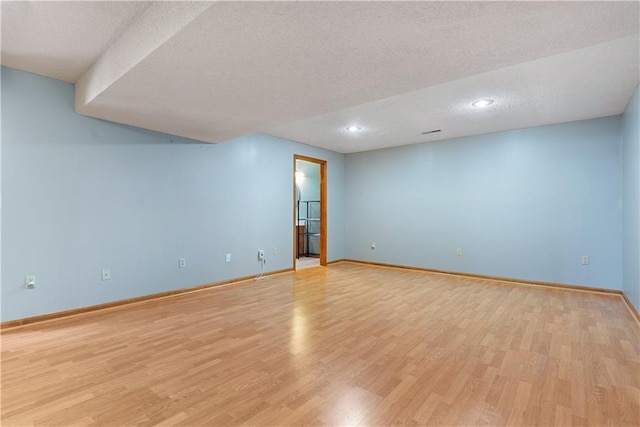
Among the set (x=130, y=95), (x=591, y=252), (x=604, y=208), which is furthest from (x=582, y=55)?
(x=130, y=95)

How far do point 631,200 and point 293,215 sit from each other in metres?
4.44

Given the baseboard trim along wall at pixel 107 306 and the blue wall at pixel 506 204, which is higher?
the blue wall at pixel 506 204

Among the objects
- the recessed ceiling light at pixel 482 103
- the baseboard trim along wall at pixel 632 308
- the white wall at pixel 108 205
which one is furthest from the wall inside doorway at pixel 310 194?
the baseboard trim along wall at pixel 632 308

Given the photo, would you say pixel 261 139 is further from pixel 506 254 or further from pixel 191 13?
pixel 506 254

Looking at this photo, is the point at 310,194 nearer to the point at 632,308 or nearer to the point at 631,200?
the point at 631,200

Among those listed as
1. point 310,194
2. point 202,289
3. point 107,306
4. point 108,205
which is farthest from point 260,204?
point 310,194

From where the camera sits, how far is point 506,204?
4801mm

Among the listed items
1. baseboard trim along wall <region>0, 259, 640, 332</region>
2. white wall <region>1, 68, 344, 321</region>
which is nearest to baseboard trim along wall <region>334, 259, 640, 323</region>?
baseboard trim along wall <region>0, 259, 640, 332</region>

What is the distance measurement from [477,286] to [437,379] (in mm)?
2991

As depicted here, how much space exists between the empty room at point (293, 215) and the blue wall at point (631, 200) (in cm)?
8

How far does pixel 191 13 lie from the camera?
1600 mm

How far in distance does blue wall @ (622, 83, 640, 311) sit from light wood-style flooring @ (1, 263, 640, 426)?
36 cm

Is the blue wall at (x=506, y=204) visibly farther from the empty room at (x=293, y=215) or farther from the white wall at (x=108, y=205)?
the white wall at (x=108, y=205)

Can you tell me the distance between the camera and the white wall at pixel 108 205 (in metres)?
2.81
